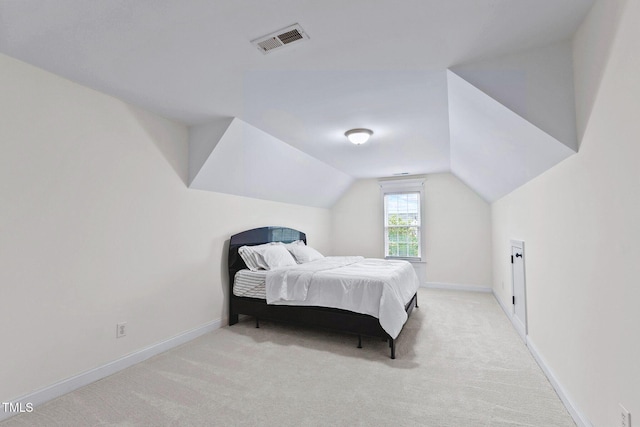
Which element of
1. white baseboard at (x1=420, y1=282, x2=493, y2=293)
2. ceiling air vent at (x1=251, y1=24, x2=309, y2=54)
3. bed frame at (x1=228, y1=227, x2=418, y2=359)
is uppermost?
ceiling air vent at (x1=251, y1=24, x2=309, y2=54)

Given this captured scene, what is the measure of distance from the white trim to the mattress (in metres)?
2.83

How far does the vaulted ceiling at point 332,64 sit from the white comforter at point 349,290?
5.33ft

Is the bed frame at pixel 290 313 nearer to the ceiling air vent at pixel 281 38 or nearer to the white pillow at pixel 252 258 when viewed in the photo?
the white pillow at pixel 252 258

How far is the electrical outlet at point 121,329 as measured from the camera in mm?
2662

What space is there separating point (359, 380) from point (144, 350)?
2.06 meters

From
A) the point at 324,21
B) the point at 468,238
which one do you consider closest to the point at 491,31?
the point at 324,21

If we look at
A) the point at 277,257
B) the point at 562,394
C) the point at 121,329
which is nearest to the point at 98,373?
the point at 121,329

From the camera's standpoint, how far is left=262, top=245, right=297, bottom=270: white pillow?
13.1ft

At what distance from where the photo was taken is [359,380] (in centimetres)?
242

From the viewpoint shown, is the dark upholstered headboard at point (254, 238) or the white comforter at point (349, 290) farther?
the dark upholstered headboard at point (254, 238)

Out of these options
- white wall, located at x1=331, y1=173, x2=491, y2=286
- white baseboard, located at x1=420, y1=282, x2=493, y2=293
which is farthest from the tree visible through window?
white baseboard, located at x1=420, y1=282, x2=493, y2=293

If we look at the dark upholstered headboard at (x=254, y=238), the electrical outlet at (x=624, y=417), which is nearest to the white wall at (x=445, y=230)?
the dark upholstered headboard at (x=254, y=238)

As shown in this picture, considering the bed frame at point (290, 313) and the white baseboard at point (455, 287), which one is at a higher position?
the bed frame at point (290, 313)

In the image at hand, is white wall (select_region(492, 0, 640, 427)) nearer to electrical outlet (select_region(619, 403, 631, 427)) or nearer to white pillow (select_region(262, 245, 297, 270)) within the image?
electrical outlet (select_region(619, 403, 631, 427))
